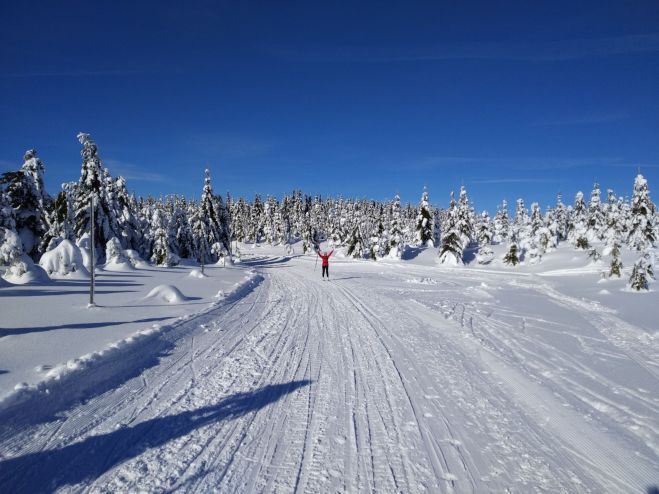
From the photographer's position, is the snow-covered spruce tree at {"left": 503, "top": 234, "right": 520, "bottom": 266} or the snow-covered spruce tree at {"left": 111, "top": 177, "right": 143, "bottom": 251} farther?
the snow-covered spruce tree at {"left": 503, "top": 234, "right": 520, "bottom": 266}

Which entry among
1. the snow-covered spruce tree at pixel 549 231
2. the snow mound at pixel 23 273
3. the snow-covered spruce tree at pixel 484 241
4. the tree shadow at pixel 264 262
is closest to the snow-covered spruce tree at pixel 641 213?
the snow-covered spruce tree at pixel 549 231

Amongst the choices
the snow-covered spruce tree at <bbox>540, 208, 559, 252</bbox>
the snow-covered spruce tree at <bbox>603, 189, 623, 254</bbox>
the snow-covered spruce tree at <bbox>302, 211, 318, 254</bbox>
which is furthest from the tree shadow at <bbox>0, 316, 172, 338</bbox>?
the snow-covered spruce tree at <bbox>302, 211, 318, 254</bbox>

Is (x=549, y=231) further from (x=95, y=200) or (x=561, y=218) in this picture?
(x=95, y=200)

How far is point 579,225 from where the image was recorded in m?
54.3

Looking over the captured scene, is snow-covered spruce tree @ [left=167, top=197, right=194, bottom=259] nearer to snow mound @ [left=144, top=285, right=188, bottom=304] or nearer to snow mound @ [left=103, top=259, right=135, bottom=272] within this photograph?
snow mound @ [left=103, top=259, right=135, bottom=272]

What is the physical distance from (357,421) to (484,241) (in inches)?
Result: 2243

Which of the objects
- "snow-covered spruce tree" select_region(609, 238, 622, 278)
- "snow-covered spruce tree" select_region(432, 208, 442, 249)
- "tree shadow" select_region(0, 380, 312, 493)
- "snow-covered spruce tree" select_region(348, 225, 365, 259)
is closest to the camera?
"tree shadow" select_region(0, 380, 312, 493)

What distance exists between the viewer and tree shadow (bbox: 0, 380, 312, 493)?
3502 mm

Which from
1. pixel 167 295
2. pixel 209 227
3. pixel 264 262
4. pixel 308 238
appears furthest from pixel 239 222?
pixel 167 295

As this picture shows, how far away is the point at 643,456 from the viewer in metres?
4.28

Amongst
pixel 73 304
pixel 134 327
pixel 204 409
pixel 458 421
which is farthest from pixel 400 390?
pixel 73 304

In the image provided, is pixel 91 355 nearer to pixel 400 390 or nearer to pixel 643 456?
pixel 400 390

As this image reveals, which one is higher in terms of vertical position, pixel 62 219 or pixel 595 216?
pixel 595 216

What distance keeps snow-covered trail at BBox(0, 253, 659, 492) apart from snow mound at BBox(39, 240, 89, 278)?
14.1 m
